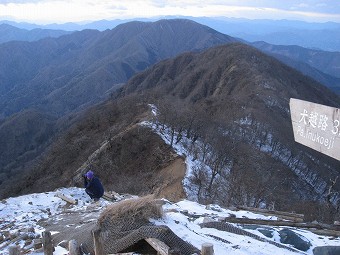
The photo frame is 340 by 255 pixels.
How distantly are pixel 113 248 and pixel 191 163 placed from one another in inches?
976

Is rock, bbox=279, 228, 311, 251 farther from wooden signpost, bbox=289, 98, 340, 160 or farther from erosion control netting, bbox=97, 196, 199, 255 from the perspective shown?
wooden signpost, bbox=289, 98, 340, 160

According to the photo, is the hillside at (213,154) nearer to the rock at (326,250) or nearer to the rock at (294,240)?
the rock at (294,240)

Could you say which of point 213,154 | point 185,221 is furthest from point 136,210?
point 213,154

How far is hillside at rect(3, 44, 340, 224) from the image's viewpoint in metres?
28.8

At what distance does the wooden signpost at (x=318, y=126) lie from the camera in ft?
13.5

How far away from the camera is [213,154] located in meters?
34.5

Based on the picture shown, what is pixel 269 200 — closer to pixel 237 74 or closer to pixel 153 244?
pixel 153 244

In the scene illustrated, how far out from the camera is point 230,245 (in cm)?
759

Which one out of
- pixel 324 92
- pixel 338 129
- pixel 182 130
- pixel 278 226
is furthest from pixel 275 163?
pixel 324 92

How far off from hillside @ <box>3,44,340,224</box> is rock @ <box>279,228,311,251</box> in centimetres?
968

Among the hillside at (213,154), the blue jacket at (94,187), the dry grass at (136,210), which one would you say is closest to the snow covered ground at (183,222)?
the dry grass at (136,210)

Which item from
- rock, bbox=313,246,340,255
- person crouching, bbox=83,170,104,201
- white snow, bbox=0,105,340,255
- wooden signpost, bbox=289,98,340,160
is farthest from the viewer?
person crouching, bbox=83,170,104,201

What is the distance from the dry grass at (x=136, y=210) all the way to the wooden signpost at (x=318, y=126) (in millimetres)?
3881

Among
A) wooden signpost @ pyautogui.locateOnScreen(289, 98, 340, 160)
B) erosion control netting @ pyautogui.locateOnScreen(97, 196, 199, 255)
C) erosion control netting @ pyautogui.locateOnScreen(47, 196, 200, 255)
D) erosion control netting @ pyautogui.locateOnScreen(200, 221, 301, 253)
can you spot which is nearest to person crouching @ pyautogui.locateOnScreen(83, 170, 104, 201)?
erosion control netting @ pyautogui.locateOnScreen(47, 196, 200, 255)
